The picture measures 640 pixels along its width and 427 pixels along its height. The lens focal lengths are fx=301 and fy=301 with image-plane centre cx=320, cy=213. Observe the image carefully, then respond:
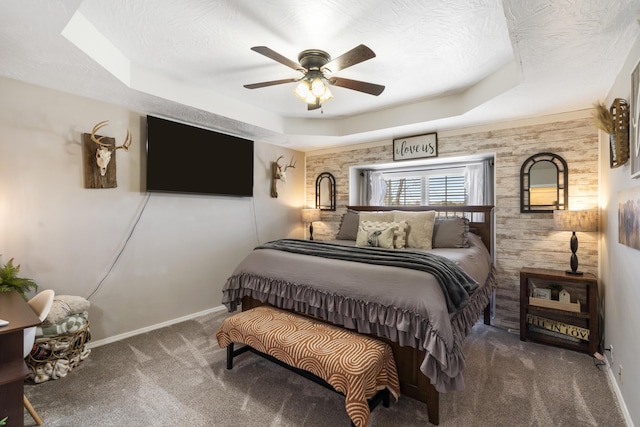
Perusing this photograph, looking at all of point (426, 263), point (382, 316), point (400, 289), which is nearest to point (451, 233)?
point (426, 263)

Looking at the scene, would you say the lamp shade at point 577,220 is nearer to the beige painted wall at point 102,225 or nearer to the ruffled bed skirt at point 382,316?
the ruffled bed skirt at point 382,316

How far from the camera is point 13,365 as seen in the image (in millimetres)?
1559

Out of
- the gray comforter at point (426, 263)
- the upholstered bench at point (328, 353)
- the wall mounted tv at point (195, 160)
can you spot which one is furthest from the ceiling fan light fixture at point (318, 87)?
the wall mounted tv at point (195, 160)

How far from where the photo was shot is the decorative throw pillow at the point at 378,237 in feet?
10.8

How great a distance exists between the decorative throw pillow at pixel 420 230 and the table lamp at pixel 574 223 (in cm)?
114

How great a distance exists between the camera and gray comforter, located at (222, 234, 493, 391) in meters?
1.76

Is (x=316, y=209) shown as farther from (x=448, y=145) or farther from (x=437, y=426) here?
(x=437, y=426)

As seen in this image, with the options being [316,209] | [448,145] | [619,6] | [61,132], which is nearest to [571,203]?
[448,145]

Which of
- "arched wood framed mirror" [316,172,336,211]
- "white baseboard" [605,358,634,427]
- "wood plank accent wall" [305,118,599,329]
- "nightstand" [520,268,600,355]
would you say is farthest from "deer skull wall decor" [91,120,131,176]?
"white baseboard" [605,358,634,427]

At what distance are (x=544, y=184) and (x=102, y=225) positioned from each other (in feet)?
14.7

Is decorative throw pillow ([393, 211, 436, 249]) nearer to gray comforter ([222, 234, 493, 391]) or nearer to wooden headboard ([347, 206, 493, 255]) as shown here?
gray comforter ([222, 234, 493, 391])

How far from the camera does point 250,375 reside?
2340mm

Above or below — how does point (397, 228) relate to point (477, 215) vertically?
→ below

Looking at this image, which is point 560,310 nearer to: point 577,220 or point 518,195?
point 577,220
